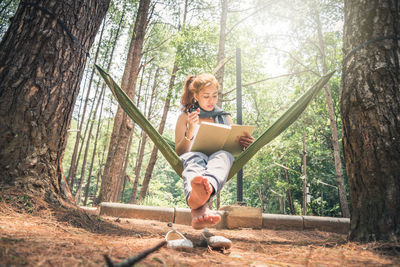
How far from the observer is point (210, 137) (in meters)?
1.64

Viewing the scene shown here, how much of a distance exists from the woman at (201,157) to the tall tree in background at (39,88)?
0.86 m

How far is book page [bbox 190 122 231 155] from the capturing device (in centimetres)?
157

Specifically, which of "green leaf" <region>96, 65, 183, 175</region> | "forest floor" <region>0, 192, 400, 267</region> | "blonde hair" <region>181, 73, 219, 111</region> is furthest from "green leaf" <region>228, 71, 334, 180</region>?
"forest floor" <region>0, 192, 400, 267</region>

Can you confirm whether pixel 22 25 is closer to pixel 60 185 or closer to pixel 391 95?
pixel 60 185

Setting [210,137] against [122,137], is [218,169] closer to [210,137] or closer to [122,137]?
[210,137]

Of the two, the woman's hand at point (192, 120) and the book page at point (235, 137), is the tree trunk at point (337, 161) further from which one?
the woman's hand at point (192, 120)

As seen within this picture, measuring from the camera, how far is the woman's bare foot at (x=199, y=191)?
4.02 feet

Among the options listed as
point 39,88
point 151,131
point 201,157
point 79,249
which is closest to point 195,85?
point 151,131

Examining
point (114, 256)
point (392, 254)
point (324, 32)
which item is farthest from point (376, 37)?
point (324, 32)

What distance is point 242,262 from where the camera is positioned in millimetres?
1032

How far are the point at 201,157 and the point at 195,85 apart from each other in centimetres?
66

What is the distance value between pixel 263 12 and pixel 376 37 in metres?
5.17

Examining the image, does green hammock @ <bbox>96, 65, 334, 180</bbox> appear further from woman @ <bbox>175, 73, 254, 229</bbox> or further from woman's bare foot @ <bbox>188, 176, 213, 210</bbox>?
woman's bare foot @ <bbox>188, 176, 213, 210</bbox>

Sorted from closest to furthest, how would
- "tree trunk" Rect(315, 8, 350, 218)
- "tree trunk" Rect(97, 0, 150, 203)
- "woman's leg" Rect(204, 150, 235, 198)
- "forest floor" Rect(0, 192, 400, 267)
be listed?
1. "forest floor" Rect(0, 192, 400, 267)
2. "woman's leg" Rect(204, 150, 235, 198)
3. "tree trunk" Rect(97, 0, 150, 203)
4. "tree trunk" Rect(315, 8, 350, 218)
